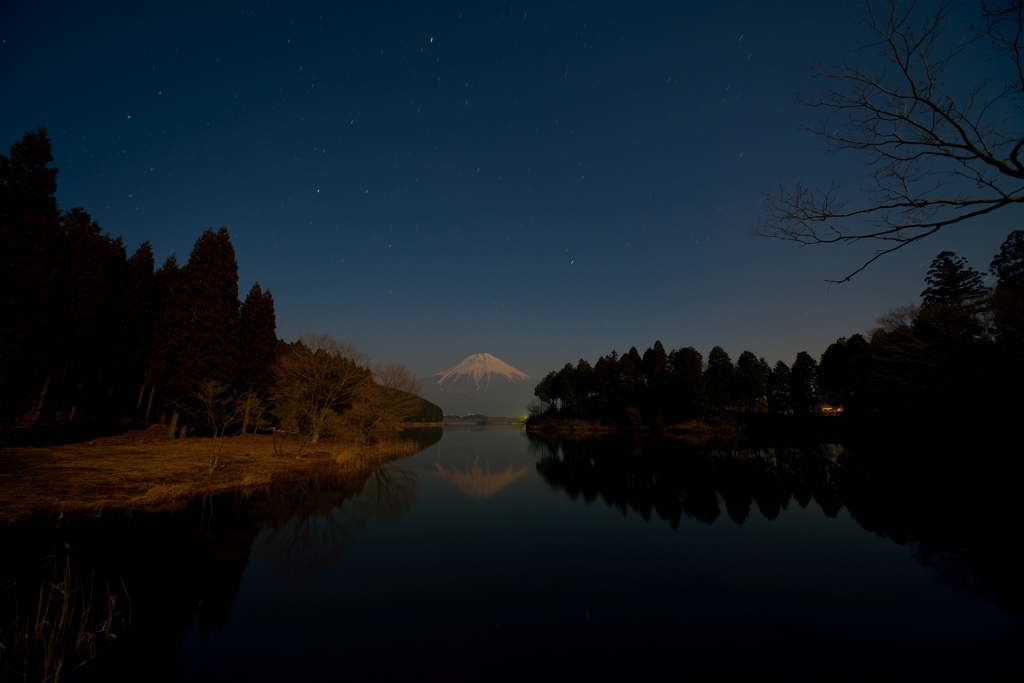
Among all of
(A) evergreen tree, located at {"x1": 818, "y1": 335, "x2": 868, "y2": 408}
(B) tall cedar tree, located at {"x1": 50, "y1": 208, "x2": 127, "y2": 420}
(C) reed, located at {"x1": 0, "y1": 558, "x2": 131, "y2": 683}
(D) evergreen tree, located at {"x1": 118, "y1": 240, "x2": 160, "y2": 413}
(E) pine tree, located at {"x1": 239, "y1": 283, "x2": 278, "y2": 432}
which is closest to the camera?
(C) reed, located at {"x1": 0, "y1": 558, "x2": 131, "y2": 683}

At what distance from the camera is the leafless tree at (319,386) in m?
27.9

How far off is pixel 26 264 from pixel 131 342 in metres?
16.3

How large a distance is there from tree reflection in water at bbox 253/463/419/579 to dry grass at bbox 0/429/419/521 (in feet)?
8.06

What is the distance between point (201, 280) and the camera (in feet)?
89.1

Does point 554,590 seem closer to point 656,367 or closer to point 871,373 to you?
point 871,373

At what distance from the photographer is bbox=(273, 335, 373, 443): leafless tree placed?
27.9 meters

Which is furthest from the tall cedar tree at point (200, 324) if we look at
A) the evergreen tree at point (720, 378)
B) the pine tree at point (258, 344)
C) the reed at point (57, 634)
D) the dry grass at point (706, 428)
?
the evergreen tree at point (720, 378)

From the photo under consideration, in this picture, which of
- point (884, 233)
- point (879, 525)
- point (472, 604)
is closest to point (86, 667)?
point (472, 604)

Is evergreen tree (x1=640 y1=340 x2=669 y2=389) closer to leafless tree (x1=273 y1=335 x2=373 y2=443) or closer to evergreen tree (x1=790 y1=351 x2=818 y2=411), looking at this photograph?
evergreen tree (x1=790 y1=351 x2=818 y2=411)

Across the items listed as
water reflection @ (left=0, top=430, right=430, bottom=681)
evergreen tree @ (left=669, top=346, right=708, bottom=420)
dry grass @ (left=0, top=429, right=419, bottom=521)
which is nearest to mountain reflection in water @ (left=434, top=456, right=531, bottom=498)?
water reflection @ (left=0, top=430, right=430, bottom=681)

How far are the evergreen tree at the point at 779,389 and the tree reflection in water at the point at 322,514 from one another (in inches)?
2133

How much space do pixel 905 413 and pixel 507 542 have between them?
3596 centimetres

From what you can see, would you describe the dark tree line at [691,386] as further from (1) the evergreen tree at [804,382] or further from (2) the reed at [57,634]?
(2) the reed at [57,634]

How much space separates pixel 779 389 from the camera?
177 feet
